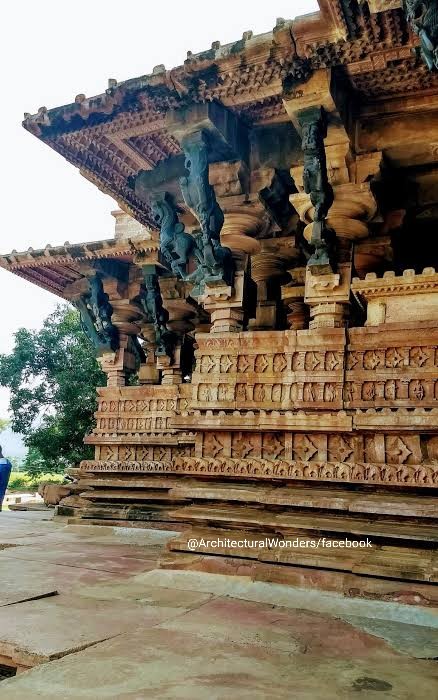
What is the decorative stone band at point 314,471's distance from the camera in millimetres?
4668

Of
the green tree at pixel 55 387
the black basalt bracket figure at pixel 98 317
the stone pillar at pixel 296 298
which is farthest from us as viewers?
the green tree at pixel 55 387

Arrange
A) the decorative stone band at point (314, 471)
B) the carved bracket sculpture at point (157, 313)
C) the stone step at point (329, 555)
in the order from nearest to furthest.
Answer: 1. the stone step at point (329, 555)
2. the decorative stone band at point (314, 471)
3. the carved bracket sculpture at point (157, 313)

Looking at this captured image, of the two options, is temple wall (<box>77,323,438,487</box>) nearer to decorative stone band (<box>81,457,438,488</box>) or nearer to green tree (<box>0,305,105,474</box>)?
decorative stone band (<box>81,457,438,488</box>)

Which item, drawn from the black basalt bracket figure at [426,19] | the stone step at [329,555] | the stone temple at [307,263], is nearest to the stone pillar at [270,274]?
the stone temple at [307,263]

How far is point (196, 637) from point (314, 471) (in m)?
2.15

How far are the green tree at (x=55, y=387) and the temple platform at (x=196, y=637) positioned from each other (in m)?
14.3

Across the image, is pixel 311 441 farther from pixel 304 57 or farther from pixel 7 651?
pixel 304 57

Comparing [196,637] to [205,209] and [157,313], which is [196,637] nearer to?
[205,209]

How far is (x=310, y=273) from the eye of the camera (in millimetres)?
5895

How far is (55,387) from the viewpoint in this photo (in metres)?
20.6

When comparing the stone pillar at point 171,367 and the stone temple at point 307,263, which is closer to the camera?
the stone temple at point 307,263

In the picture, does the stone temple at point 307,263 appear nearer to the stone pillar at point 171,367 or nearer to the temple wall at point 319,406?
the temple wall at point 319,406

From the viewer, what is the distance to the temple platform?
8.45 feet

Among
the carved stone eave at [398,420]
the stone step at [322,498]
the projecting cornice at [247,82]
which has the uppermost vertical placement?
the projecting cornice at [247,82]
